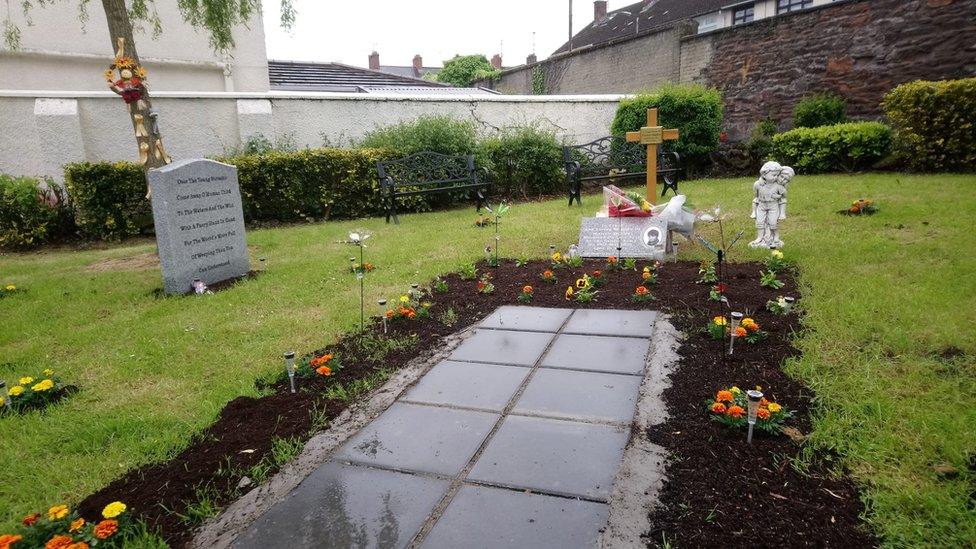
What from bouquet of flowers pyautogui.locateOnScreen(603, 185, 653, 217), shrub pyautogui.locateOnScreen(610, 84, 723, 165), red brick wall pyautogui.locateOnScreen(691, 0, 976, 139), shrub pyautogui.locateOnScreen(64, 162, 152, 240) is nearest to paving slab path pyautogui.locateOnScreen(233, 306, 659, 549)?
bouquet of flowers pyautogui.locateOnScreen(603, 185, 653, 217)

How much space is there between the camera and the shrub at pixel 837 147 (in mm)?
9523

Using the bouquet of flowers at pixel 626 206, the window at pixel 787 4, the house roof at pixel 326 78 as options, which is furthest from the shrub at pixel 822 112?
the window at pixel 787 4

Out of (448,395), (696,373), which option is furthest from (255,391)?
(696,373)

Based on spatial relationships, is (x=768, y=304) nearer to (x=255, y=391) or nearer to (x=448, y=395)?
(x=448, y=395)

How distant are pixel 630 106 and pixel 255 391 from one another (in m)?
10.5

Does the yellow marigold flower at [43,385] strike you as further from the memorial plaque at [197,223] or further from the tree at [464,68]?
the tree at [464,68]

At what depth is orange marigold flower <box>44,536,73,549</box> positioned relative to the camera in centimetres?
177

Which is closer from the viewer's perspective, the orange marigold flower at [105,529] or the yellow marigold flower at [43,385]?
the orange marigold flower at [105,529]

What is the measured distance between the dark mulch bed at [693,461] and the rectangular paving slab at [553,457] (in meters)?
0.22

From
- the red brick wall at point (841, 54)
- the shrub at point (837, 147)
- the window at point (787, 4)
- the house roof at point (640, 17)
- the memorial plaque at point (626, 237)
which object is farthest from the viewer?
the house roof at point (640, 17)

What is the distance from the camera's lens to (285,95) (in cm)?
1067

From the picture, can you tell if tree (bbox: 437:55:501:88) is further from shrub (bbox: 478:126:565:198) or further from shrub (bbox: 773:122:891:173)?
shrub (bbox: 773:122:891:173)

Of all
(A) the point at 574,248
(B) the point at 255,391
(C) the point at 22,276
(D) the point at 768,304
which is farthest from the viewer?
(C) the point at 22,276

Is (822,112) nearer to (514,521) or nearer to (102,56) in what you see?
(514,521)
